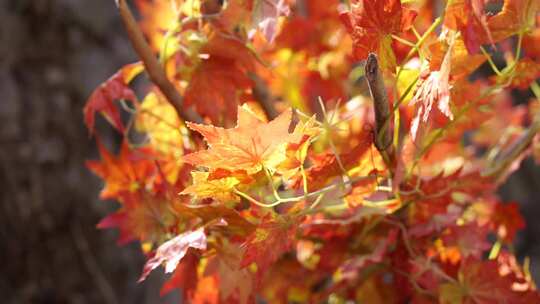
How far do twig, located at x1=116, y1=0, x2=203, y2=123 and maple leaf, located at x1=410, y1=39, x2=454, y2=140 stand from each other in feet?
1.01

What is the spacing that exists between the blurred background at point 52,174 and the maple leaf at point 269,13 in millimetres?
1211

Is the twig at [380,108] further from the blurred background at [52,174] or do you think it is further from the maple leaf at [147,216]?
the blurred background at [52,174]

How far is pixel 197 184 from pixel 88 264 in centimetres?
131

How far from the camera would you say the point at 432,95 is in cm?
55

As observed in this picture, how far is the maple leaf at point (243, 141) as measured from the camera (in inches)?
22.3

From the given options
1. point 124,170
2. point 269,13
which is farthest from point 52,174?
point 269,13

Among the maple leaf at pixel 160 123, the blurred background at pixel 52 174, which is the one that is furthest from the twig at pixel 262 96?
the blurred background at pixel 52 174

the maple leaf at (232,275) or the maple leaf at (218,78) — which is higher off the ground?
the maple leaf at (218,78)

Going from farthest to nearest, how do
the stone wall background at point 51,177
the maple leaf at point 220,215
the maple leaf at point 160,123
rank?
the stone wall background at point 51,177
the maple leaf at point 160,123
the maple leaf at point 220,215

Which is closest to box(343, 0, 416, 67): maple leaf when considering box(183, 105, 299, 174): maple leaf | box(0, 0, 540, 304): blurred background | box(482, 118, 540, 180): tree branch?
box(183, 105, 299, 174): maple leaf

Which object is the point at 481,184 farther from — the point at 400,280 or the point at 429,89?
the point at 429,89

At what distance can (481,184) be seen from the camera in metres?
0.82

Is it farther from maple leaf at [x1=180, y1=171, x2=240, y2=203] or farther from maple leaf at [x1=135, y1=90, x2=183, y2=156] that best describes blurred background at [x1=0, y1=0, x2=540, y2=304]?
maple leaf at [x1=180, y1=171, x2=240, y2=203]

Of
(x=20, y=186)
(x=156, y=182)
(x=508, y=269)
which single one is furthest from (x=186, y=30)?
(x=20, y=186)
